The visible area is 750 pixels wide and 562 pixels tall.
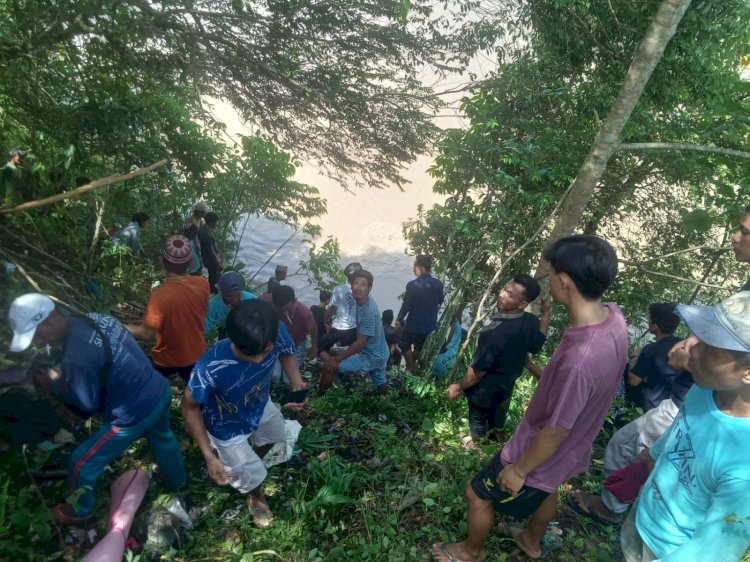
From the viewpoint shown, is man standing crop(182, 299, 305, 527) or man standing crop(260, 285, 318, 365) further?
man standing crop(260, 285, 318, 365)

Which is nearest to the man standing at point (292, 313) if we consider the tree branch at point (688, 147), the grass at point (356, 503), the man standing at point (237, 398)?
Answer: the grass at point (356, 503)

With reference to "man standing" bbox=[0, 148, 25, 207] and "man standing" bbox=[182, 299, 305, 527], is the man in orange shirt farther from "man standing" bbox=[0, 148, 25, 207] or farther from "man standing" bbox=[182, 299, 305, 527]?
"man standing" bbox=[0, 148, 25, 207]

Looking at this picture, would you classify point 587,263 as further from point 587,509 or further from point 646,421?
point 587,509

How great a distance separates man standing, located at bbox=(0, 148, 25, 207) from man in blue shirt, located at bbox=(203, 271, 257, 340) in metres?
1.81

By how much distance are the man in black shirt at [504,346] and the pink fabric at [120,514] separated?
7.51 feet

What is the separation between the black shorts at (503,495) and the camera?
7.22ft

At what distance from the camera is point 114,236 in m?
5.28

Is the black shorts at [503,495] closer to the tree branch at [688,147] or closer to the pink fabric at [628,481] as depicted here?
the pink fabric at [628,481]

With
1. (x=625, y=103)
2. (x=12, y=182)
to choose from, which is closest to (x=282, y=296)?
(x=12, y=182)

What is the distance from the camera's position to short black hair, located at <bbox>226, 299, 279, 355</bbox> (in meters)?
2.41

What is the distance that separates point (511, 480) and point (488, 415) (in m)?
1.64

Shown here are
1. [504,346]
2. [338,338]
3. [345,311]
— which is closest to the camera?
[504,346]

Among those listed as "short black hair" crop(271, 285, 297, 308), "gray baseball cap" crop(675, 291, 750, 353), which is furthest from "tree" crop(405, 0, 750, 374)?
"short black hair" crop(271, 285, 297, 308)

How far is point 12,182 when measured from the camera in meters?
3.63
